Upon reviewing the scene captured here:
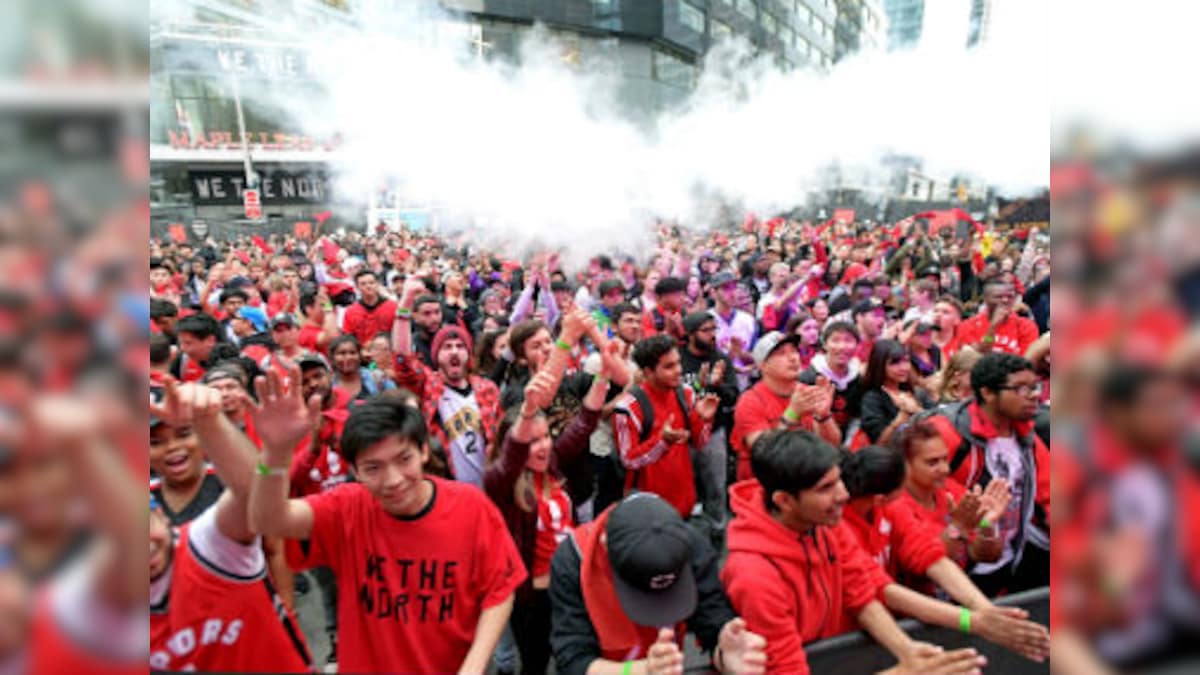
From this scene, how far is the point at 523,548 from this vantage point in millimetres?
2830

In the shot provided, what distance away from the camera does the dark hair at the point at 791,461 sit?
7.13 feet

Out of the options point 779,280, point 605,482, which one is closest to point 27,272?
point 605,482

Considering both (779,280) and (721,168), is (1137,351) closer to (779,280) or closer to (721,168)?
(779,280)

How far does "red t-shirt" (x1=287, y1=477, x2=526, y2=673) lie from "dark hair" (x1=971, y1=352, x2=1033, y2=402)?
2.37 meters

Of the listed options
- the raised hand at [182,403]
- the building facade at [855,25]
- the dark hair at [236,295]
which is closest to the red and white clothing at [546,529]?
the raised hand at [182,403]

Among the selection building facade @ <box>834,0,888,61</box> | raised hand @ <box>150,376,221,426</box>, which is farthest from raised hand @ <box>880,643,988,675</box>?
building facade @ <box>834,0,888,61</box>

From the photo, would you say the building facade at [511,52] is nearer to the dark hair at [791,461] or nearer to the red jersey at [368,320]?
the red jersey at [368,320]

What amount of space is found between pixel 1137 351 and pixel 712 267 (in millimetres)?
10218

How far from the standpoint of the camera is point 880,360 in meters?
4.16

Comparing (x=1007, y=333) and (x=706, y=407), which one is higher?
(x=1007, y=333)

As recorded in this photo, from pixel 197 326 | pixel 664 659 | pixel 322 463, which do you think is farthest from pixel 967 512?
pixel 197 326

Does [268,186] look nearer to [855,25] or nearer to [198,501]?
[855,25]

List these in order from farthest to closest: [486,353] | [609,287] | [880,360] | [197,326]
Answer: [609,287] → [486,353] → [197,326] → [880,360]

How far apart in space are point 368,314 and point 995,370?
211 inches
